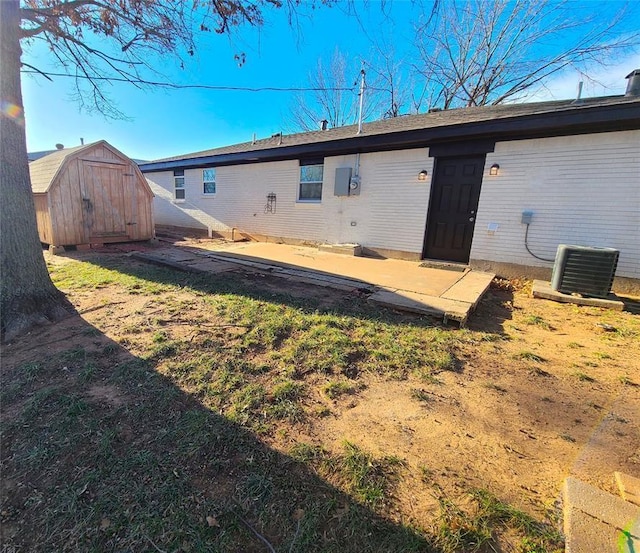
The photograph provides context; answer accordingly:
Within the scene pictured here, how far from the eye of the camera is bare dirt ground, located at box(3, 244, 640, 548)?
5.32 feet

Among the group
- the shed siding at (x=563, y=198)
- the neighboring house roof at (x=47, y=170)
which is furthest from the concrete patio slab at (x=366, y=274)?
the neighboring house roof at (x=47, y=170)

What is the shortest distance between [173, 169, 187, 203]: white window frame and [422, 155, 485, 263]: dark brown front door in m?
10.6

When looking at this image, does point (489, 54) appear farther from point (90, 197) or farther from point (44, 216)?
point (44, 216)

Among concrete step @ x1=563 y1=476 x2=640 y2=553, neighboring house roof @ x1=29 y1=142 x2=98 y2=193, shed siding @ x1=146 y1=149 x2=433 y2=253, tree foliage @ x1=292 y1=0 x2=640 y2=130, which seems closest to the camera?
concrete step @ x1=563 y1=476 x2=640 y2=553

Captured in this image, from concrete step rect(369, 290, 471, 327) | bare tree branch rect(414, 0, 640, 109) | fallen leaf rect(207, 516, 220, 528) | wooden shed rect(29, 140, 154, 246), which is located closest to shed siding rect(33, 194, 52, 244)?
wooden shed rect(29, 140, 154, 246)

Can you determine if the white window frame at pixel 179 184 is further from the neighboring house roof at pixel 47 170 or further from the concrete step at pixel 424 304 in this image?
the concrete step at pixel 424 304

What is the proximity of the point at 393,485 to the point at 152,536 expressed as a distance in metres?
1.15

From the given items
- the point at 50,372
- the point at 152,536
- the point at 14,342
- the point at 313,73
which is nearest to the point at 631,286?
the point at 152,536

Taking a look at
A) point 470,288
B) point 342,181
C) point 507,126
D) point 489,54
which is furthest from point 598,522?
point 489,54

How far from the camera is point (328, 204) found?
8.62 meters

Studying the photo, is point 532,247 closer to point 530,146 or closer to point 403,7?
point 530,146

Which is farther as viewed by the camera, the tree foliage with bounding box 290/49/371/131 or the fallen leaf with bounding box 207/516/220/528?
the tree foliage with bounding box 290/49/371/131

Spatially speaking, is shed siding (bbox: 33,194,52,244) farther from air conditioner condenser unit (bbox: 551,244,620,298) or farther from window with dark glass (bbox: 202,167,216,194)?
air conditioner condenser unit (bbox: 551,244,620,298)

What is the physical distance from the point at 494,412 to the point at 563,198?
5.29 m
